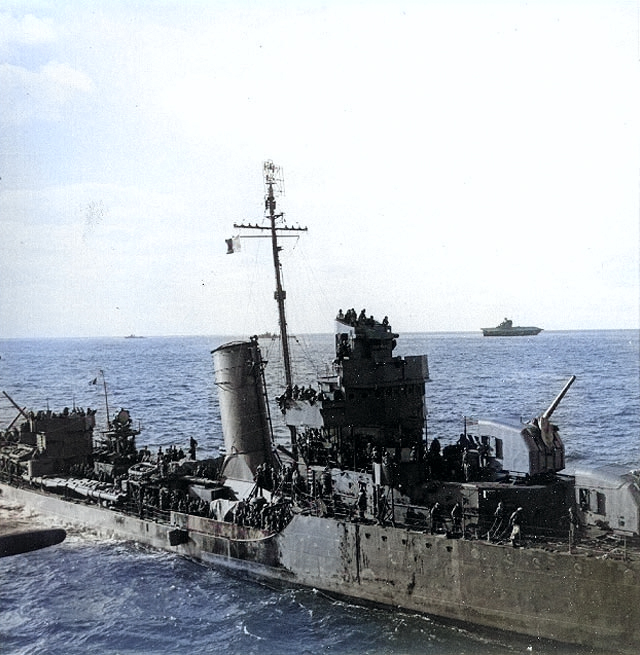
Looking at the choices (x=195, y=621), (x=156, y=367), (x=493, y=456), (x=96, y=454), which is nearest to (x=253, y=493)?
(x=195, y=621)

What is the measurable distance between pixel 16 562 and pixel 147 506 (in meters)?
4.60

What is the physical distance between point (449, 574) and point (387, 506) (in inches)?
94.0

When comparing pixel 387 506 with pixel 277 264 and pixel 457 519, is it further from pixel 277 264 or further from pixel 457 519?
pixel 277 264

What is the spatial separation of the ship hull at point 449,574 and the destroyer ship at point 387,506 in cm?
3

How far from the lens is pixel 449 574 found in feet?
53.7

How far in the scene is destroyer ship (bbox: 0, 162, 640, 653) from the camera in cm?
1515

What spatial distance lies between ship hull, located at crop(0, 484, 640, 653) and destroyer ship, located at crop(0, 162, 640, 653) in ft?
0.11

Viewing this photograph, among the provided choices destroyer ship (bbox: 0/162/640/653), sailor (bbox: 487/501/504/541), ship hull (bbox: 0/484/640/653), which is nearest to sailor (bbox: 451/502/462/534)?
destroyer ship (bbox: 0/162/640/653)

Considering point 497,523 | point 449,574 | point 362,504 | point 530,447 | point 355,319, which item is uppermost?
point 355,319

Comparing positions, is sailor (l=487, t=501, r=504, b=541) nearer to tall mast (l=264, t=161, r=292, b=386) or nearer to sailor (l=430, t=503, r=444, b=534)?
sailor (l=430, t=503, r=444, b=534)

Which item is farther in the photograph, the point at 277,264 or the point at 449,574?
the point at 277,264

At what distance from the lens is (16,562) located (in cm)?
2278

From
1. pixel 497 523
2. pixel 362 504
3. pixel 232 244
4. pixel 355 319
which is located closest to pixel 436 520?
pixel 497 523

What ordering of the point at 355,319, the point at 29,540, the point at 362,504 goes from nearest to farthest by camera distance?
the point at 362,504 → the point at 355,319 → the point at 29,540
